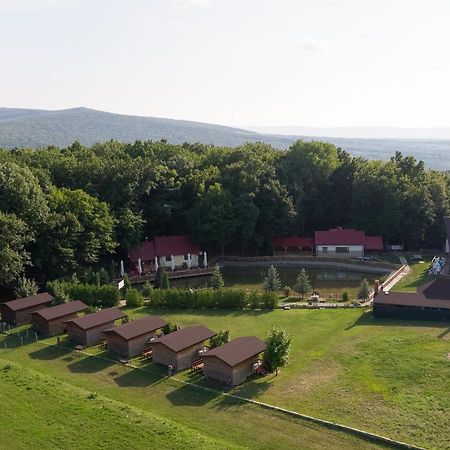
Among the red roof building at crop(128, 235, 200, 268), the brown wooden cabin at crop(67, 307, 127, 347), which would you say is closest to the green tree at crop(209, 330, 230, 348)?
the brown wooden cabin at crop(67, 307, 127, 347)

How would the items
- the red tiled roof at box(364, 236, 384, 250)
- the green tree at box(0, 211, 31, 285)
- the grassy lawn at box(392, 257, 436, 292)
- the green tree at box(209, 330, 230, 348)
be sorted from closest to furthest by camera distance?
the green tree at box(209, 330, 230, 348)
the green tree at box(0, 211, 31, 285)
the grassy lawn at box(392, 257, 436, 292)
the red tiled roof at box(364, 236, 384, 250)

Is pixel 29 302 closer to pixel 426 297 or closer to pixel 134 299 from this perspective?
pixel 134 299

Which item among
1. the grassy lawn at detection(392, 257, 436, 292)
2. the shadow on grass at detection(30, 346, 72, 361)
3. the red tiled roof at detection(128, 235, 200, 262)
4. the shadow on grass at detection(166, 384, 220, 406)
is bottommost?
the shadow on grass at detection(166, 384, 220, 406)

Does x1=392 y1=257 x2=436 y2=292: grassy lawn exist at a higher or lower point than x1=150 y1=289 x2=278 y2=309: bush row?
lower

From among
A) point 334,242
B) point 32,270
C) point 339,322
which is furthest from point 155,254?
point 339,322

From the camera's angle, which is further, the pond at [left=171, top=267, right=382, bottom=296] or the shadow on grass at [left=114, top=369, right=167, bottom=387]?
the pond at [left=171, top=267, right=382, bottom=296]

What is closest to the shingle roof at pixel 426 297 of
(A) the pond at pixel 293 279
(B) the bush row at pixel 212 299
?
(B) the bush row at pixel 212 299

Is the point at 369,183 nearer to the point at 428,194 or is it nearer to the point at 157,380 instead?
the point at 428,194

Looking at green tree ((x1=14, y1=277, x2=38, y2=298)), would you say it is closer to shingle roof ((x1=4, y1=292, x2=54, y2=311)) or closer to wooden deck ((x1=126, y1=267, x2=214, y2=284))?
shingle roof ((x1=4, y1=292, x2=54, y2=311))
